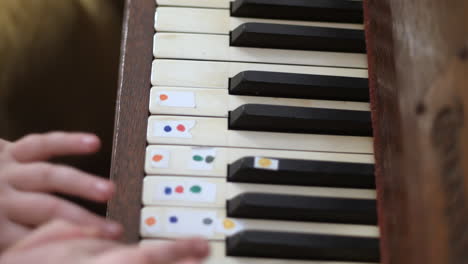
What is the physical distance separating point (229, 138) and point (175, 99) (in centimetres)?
15

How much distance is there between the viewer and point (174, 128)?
47.2 inches

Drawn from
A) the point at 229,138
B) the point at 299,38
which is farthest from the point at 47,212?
the point at 299,38

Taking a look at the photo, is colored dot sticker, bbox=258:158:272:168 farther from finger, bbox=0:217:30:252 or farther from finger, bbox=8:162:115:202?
finger, bbox=0:217:30:252

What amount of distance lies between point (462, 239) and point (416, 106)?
26 cm

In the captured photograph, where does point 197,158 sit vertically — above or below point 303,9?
below

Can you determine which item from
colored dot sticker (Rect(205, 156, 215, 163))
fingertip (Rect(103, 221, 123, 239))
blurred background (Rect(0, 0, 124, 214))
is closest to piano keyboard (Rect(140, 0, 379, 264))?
colored dot sticker (Rect(205, 156, 215, 163))

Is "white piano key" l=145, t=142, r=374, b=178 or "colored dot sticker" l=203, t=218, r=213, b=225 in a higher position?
"white piano key" l=145, t=142, r=374, b=178

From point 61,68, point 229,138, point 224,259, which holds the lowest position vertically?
point 224,259

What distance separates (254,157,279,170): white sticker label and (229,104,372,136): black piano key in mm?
87

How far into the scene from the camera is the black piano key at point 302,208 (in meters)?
1.10

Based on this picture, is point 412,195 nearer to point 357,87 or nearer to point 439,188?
point 439,188

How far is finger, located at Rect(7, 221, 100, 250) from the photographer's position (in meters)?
0.88

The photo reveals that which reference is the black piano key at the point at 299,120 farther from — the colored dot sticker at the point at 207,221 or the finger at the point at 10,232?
the finger at the point at 10,232

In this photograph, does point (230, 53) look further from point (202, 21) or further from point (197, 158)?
point (197, 158)
